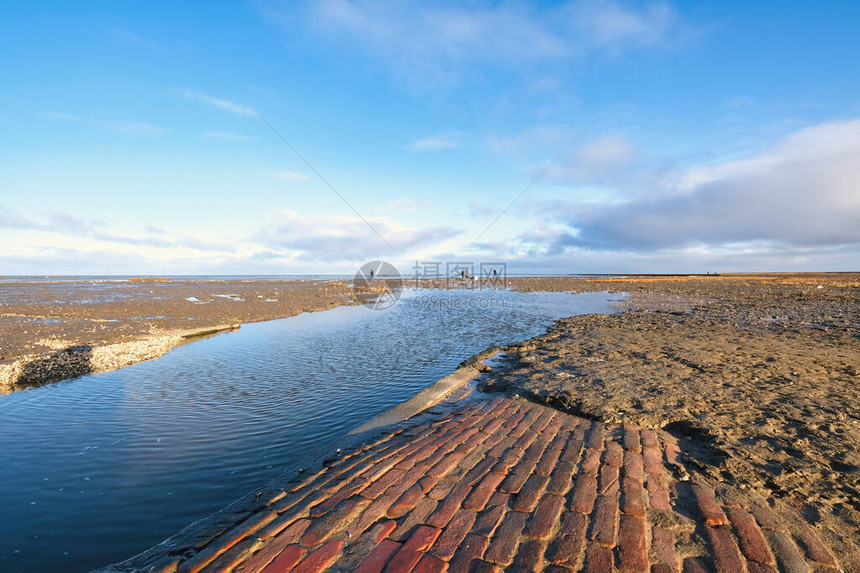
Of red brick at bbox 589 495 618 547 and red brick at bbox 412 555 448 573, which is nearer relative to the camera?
red brick at bbox 412 555 448 573

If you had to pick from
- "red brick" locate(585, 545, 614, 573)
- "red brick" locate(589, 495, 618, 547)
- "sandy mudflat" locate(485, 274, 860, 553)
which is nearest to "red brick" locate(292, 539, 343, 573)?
"red brick" locate(585, 545, 614, 573)

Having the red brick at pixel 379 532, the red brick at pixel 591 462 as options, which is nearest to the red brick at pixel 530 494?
the red brick at pixel 591 462

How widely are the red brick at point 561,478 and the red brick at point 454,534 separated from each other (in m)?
0.92

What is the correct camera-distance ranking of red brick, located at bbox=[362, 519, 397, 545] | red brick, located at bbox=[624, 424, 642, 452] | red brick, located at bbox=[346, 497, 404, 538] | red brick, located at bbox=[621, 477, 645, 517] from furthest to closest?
red brick, located at bbox=[624, 424, 642, 452] → red brick, located at bbox=[621, 477, 645, 517] → red brick, located at bbox=[346, 497, 404, 538] → red brick, located at bbox=[362, 519, 397, 545]

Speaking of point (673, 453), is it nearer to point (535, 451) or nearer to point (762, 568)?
point (535, 451)

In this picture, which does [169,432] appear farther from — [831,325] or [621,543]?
[831,325]

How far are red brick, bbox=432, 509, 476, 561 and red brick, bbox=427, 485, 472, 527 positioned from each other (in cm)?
6

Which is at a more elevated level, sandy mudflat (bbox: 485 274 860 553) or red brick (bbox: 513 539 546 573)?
red brick (bbox: 513 539 546 573)

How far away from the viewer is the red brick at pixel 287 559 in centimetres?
262

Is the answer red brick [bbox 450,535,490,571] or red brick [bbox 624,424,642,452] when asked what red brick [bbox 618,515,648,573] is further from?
red brick [bbox 624,424,642,452]

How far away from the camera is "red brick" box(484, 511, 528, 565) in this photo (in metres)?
2.65

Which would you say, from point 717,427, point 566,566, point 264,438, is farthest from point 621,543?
point 264,438

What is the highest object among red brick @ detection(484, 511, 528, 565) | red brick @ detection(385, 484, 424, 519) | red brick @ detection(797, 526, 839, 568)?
red brick @ detection(484, 511, 528, 565)

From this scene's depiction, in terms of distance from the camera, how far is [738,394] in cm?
645
